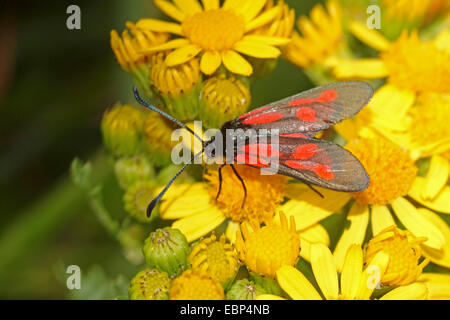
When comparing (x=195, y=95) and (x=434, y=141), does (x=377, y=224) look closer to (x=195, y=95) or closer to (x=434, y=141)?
(x=434, y=141)

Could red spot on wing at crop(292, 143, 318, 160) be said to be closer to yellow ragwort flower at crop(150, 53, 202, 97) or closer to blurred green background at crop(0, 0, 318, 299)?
yellow ragwort flower at crop(150, 53, 202, 97)

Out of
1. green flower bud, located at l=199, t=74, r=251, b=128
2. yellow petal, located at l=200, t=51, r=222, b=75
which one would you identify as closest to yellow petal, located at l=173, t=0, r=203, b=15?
yellow petal, located at l=200, t=51, r=222, b=75

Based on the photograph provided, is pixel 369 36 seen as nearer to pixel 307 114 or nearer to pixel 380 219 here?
pixel 307 114

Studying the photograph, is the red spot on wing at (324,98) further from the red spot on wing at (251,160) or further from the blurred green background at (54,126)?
the blurred green background at (54,126)

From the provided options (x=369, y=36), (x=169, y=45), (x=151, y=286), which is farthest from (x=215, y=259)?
(x=369, y=36)

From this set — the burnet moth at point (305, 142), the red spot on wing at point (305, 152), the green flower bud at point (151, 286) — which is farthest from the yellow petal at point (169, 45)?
the green flower bud at point (151, 286)

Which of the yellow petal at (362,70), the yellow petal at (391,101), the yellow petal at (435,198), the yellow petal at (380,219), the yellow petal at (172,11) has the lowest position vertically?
the yellow petal at (380,219)
